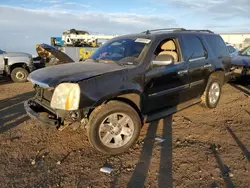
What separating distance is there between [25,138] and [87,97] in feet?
6.01

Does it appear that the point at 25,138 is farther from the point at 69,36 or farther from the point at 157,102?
the point at 69,36

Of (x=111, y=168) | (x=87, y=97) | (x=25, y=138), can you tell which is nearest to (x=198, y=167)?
(x=111, y=168)

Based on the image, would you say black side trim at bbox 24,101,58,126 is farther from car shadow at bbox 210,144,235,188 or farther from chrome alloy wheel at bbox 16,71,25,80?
chrome alloy wheel at bbox 16,71,25,80

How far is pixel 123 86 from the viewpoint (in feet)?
12.2

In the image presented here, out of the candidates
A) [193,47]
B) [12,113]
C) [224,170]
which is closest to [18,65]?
[12,113]

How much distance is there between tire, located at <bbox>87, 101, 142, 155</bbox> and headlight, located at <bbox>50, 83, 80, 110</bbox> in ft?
1.19

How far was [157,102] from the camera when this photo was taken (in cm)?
435

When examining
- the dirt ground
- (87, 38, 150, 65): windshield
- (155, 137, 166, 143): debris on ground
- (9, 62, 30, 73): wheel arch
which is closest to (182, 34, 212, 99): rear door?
the dirt ground

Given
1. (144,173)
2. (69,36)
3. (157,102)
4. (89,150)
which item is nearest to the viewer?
(144,173)

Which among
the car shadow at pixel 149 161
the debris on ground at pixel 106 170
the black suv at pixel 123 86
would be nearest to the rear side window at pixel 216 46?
the black suv at pixel 123 86

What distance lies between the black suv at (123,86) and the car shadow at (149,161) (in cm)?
33

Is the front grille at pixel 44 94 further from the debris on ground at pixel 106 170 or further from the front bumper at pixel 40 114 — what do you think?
the debris on ground at pixel 106 170

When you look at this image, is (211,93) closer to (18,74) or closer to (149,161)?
(149,161)

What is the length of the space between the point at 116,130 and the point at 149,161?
0.68m
